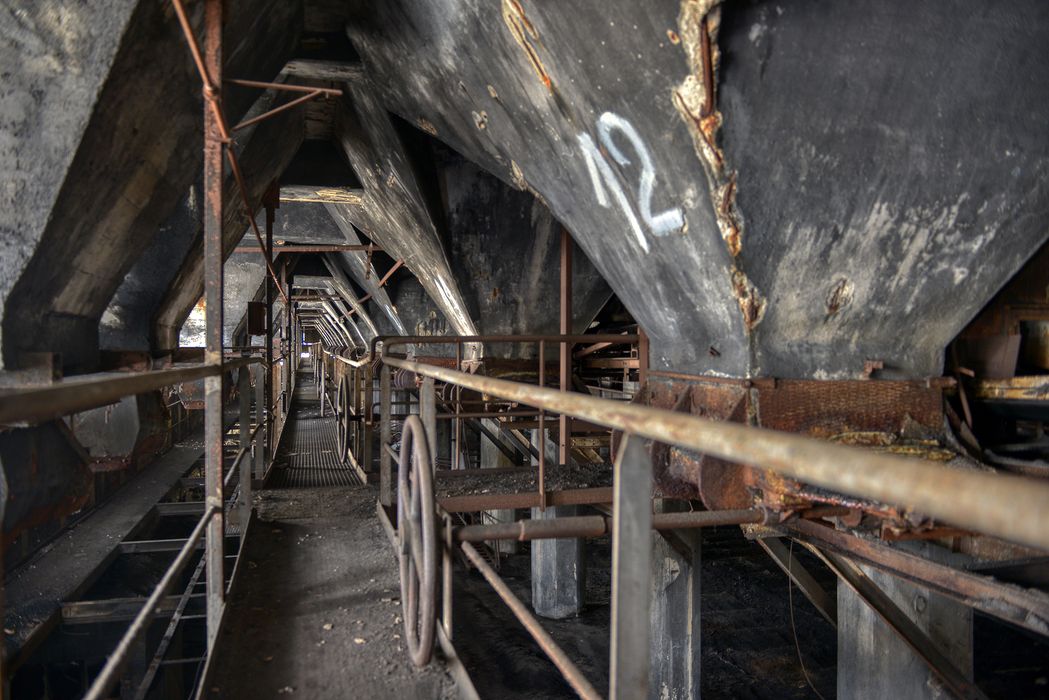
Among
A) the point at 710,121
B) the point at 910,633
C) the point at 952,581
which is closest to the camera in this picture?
the point at 710,121

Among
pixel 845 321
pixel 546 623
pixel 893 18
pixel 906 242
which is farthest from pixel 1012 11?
pixel 546 623

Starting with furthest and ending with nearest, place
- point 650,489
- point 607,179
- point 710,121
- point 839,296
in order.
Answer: point 607,179 → point 839,296 → point 710,121 → point 650,489

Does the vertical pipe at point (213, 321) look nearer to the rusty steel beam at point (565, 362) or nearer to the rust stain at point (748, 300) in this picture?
the rusty steel beam at point (565, 362)

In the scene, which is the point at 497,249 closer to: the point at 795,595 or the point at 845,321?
the point at 845,321

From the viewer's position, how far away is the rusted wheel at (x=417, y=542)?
109 inches

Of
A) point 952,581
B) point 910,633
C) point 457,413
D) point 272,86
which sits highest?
point 272,86

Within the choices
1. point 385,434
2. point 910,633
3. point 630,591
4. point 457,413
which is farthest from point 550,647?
point 457,413

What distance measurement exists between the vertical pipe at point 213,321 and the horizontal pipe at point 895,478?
115 inches

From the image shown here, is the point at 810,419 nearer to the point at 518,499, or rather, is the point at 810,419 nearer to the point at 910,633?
the point at 910,633

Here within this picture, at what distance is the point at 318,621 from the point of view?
3.79 meters

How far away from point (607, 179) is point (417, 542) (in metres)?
2.69

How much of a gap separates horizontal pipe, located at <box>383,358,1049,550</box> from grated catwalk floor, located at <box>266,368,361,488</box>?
7032mm

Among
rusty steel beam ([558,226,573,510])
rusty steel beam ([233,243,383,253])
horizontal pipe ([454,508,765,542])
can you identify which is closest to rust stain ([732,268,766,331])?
horizontal pipe ([454,508,765,542])

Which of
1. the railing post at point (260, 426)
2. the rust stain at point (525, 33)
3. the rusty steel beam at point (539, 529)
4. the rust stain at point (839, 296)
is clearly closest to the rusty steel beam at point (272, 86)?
the rust stain at point (525, 33)
